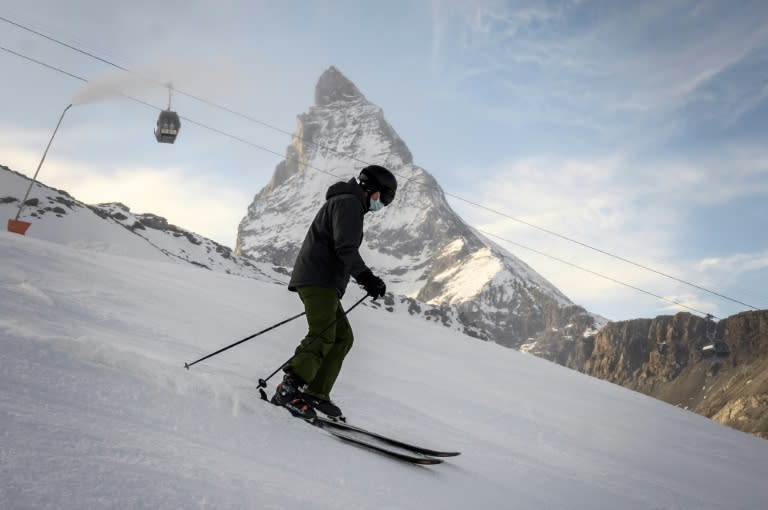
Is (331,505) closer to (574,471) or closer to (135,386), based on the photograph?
(135,386)

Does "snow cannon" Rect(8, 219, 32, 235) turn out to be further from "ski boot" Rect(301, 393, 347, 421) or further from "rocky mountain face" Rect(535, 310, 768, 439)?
"rocky mountain face" Rect(535, 310, 768, 439)

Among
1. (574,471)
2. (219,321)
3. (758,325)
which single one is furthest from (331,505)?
(758,325)

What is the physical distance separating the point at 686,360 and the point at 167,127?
642 ft

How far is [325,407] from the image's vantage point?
3234mm

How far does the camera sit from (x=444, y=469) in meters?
2.74

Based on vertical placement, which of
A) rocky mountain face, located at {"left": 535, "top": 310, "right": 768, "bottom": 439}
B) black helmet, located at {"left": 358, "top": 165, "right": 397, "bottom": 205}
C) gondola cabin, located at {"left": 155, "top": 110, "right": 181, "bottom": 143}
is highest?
rocky mountain face, located at {"left": 535, "top": 310, "right": 768, "bottom": 439}

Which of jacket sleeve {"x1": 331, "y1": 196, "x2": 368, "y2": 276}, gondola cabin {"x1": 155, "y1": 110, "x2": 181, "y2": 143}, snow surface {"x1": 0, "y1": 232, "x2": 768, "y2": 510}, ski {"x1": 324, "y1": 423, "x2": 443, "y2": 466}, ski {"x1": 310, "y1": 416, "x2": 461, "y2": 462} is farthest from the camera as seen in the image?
gondola cabin {"x1": 155, "y1": 110, "x2": 181, "y2": 143}

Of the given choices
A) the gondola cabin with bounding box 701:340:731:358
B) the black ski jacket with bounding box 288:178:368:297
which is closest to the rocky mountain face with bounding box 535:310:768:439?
the gondola cabin with bounding box 701:340:731:358

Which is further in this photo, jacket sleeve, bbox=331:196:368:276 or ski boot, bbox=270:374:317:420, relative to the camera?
jacket sleeve, bbox=331:196:368:276

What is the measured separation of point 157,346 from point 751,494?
4.98 metres

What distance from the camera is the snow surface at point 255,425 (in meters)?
1.48

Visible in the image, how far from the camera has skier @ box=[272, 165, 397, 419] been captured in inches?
127

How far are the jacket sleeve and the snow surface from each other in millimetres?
1068

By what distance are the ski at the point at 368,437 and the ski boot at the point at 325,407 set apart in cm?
11
